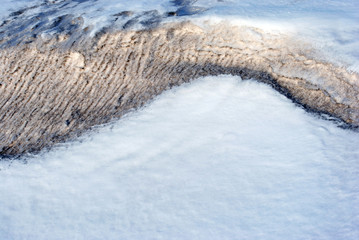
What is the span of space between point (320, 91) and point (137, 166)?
1199mm

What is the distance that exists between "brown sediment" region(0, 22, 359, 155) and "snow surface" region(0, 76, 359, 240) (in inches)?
6.4

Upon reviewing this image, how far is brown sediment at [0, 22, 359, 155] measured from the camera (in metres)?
2.17

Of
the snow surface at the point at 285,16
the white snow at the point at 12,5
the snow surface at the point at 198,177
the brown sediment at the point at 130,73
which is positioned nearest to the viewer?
the snow surface at the point at 198,177

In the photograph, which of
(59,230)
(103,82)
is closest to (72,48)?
(103,82)

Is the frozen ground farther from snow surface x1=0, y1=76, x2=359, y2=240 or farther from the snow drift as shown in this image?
the snow drift

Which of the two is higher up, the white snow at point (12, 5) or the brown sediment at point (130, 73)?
the white snow at point (12, 5)

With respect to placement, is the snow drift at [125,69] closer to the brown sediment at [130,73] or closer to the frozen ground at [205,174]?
the brown sediment at [130,73]

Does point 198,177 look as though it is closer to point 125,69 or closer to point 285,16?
point 125,69

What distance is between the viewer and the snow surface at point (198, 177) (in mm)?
1521

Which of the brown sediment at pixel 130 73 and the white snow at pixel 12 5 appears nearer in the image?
the brown sediment at pixel 130 73

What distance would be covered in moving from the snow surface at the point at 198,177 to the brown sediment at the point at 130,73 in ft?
0.53

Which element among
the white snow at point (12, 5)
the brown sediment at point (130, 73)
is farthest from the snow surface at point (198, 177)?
the white snow at point (12, 5)

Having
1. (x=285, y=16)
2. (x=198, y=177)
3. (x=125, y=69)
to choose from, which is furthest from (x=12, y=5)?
(x=198, y=177)

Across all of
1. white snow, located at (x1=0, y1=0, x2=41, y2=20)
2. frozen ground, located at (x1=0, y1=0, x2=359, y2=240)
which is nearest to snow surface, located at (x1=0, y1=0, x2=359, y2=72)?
frozen ground, located at (x1=0, y1=0, x2=359, y2=240)
